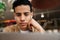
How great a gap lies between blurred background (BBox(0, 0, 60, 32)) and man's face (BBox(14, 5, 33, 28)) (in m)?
0.04

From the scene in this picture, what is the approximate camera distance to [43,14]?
0.94 metres

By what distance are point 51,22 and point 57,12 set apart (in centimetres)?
9

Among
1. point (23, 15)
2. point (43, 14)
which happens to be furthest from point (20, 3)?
point (43, 14)

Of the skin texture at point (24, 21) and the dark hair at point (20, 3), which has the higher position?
the dark hair at point (20, 3)

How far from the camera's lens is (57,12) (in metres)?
0.91

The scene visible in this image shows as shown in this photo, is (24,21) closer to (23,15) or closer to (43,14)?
(23,15)

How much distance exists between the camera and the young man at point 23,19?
37.8 inches

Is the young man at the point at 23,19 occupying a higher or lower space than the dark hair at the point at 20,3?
lower

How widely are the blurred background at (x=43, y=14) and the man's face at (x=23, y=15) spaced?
0.04 meters

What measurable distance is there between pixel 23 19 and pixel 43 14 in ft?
0.53

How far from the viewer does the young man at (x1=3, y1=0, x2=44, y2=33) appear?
0.96m

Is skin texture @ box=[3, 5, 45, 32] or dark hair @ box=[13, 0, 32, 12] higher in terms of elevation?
dark hair @ box=[13, 0, 32, 12]

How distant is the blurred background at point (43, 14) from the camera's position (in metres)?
0.91

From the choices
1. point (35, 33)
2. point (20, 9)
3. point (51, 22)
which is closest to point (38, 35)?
point (35, 33)
